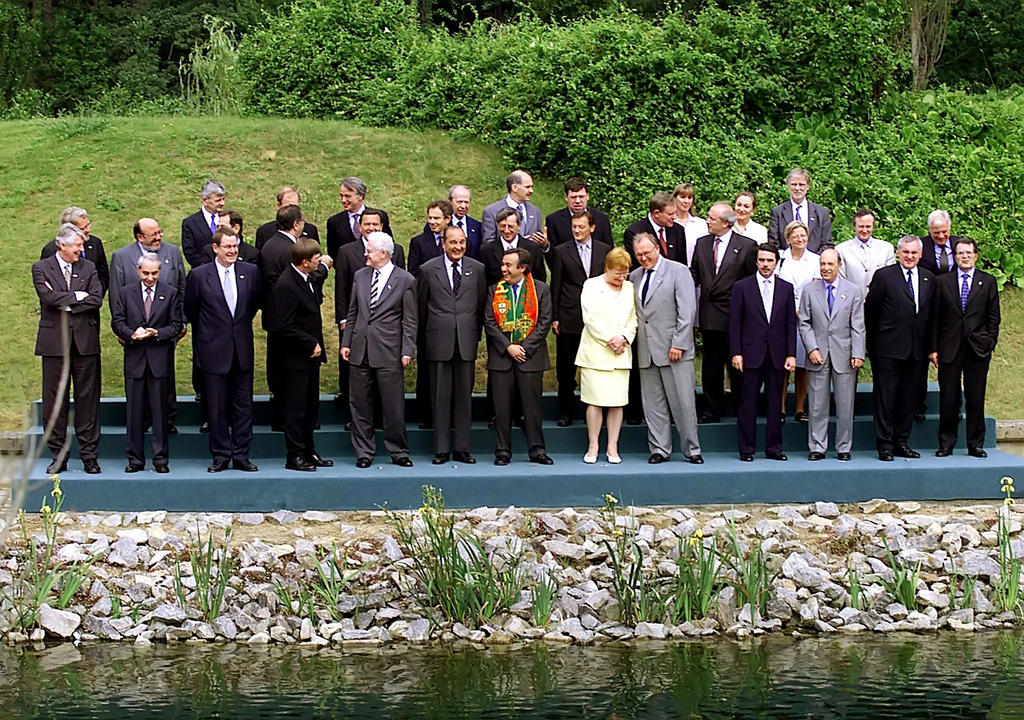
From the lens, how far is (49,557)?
30.5ft

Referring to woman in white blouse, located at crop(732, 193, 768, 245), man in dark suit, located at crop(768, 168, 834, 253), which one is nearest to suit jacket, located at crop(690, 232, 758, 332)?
woman in white blouse, located at crop(732, 193, 768, 245)

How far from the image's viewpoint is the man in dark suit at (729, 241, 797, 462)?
1119cm

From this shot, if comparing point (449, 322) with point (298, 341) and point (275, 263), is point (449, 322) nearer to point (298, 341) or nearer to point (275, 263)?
point (298, 341)

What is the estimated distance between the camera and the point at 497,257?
11.4 meters

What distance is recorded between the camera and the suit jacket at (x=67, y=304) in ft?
34.5

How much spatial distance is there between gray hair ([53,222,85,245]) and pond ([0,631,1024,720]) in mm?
3093

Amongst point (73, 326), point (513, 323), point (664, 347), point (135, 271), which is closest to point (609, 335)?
point (664, 347)

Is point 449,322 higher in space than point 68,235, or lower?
lower

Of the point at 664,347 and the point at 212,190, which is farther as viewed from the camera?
the point at 212,190

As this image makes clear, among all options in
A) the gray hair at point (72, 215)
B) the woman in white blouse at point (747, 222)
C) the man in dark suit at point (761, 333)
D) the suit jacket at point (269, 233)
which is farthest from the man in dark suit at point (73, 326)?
the woman in white blouse at point (747, 222)

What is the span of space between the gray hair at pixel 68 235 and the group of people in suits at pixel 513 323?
14mm

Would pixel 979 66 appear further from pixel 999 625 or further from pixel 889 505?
A: pixel 999 625

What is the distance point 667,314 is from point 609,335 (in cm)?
48

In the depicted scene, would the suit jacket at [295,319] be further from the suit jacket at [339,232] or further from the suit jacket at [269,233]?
the suit jacket at [339,232]
